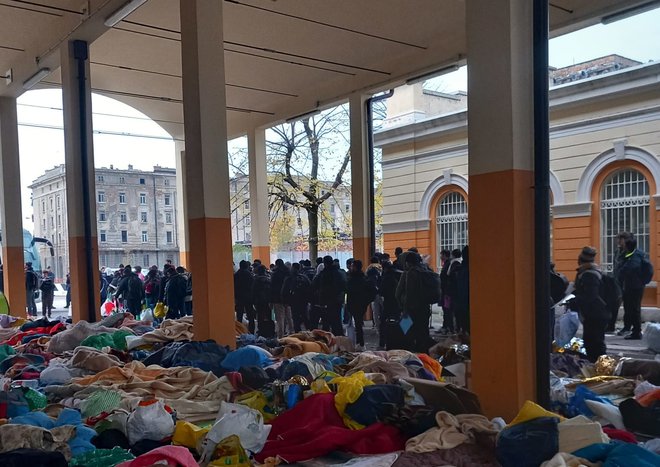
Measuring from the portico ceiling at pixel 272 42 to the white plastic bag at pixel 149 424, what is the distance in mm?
4719

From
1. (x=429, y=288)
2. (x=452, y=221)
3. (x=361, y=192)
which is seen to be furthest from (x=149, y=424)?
(x=452, y=221)

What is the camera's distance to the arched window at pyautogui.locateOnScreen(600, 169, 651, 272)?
40.7 feet

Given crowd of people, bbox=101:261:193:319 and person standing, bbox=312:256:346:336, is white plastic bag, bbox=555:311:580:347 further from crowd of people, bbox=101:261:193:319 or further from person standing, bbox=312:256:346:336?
crowd of people, bbox=101:261:193:319

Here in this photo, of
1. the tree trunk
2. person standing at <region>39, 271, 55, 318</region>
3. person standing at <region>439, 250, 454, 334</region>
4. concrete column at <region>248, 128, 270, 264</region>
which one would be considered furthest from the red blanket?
person standing at <region>39, 271, 55, 318</region>

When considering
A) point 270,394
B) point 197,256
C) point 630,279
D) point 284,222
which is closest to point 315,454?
point 270,394

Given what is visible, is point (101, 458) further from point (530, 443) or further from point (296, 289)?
point (296, 289)

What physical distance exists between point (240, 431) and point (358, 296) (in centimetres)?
523

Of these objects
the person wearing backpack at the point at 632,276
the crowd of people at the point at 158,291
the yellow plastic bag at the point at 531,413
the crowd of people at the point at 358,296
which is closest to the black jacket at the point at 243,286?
the crowd of people at the point at 358,296

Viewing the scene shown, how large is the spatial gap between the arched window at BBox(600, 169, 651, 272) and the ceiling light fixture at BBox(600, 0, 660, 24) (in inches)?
198

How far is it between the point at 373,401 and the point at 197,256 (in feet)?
13.3

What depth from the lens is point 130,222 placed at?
154 feet

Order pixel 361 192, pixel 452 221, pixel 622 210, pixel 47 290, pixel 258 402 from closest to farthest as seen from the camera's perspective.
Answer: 1. pixel 258 402
2. pixel 361 192
3. pixel 622 210
4. pixel 452 221
5. pixel 47 290

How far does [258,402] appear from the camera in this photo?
5473 millimetres

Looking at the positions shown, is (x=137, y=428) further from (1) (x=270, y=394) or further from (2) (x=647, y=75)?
(2) (x=647, y=75)
